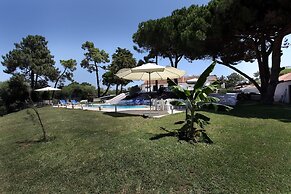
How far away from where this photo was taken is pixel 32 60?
39.0 metres

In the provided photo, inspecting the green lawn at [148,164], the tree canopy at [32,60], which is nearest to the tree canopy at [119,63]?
the tree canopy at [32,60]

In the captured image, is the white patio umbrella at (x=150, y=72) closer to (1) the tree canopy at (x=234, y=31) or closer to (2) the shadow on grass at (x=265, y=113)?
(1) the tree canopy at (x=234, y=31)

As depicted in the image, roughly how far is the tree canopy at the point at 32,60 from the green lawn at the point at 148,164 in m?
33.0

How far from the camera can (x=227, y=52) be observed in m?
22.0

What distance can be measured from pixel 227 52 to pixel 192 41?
5.66 m

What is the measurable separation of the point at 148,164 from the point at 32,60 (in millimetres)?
37774

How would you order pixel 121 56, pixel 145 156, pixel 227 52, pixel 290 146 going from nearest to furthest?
pixel 145 156
pixel 290 146
pixel 227 52
pixel 121 56

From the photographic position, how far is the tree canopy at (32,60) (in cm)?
3791

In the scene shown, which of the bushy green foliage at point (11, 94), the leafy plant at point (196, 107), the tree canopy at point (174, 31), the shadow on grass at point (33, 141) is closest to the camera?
the leafy plant at point (196, 107)

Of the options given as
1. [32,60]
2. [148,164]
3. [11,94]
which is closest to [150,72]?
[148,164]

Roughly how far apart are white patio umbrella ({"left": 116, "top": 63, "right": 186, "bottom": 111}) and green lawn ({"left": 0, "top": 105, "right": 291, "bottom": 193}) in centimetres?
652

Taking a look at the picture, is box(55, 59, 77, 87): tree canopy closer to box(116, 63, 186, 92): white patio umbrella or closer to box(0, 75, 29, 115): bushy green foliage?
box(0, 75, 29, 115): bushy green foliage

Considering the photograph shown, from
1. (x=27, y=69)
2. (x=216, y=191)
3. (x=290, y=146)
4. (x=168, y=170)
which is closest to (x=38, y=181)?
(x=168, y=170)

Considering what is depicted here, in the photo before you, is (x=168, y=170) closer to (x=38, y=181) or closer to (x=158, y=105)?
(x=38, y=181)
